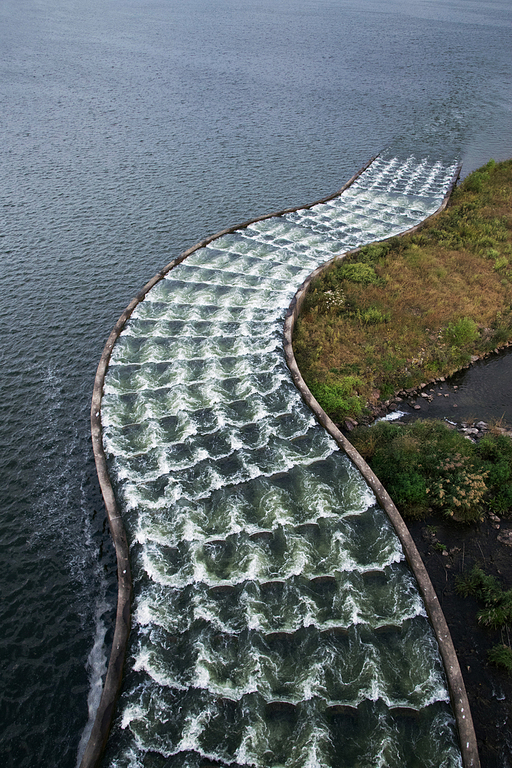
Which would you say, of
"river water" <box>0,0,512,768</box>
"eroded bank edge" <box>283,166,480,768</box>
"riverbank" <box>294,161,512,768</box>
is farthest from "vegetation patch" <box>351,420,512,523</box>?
"river water" <box>0,0,512,768</box>

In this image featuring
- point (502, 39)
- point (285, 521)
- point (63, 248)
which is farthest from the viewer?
point (502, 39)

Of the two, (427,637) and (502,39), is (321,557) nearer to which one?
(427,637)

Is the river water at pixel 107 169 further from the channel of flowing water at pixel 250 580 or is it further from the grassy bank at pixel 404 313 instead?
the grassy bank at pixel 404 313

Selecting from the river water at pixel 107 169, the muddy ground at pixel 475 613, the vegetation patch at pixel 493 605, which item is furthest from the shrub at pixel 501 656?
the river water at pixel 107 169

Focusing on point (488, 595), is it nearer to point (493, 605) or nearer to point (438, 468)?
point (493, 605)

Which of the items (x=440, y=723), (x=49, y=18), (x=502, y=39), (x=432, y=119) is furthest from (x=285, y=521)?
(x=49, y=18)

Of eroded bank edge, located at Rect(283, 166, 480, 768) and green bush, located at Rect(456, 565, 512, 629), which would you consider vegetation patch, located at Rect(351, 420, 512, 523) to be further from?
green bush, located at Rect(456, 565, 512, 629)

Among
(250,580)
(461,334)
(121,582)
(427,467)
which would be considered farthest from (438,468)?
(121,582)
